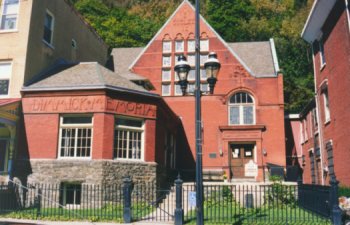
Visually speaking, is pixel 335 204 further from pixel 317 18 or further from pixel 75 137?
pixel 317 18

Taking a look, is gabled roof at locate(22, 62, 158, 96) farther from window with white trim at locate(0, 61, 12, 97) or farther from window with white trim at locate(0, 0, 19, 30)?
window with white trim at locate(0, 0, 19, 30)

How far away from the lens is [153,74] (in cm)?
2811

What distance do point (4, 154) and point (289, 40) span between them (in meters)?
40.9

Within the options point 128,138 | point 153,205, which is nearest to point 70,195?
point 128,138

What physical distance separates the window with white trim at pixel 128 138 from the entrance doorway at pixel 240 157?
30.3ft

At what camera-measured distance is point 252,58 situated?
28.9 meters

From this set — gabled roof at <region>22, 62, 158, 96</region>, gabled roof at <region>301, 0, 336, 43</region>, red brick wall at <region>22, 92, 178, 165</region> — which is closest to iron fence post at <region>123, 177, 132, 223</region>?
red brick wall at <region>22, 92, 178, 165</region>

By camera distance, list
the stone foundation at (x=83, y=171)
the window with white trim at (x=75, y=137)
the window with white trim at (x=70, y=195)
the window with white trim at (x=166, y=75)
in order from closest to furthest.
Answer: the stone foundation at (x=83, y=171) < the window with white trim at (x=70, y=195) < the window with white trim at (x=75, y=137) < the window with white trim at (x=166, y=75)

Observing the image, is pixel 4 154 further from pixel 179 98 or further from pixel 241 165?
pixel 241 165

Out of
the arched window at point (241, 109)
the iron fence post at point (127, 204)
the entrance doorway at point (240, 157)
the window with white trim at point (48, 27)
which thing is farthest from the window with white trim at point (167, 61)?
the iron fence post at point (127, 204)

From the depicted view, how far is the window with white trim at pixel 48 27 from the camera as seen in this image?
22.0 meters

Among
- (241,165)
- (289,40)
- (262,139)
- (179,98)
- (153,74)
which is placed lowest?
(241,165)

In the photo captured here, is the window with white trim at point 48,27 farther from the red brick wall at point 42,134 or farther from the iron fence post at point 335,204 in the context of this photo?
the iron fence post at point 335,204

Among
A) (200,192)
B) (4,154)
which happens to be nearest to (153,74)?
(4,154)
